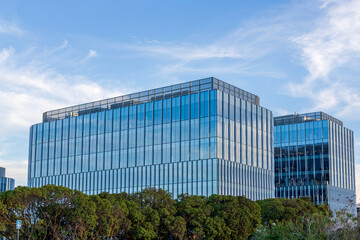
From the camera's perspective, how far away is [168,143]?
94.0m

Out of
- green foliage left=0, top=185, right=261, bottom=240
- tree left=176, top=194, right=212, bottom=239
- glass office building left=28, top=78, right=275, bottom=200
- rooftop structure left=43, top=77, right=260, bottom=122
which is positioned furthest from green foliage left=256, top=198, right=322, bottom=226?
rooftop structure left=43, top=77, right=260, bottom=122

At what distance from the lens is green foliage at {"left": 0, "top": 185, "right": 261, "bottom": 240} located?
150 ft

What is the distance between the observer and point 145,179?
96875mm

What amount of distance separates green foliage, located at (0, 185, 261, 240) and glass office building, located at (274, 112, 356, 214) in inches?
2736

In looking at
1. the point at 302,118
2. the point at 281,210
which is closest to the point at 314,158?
the point at 302,118

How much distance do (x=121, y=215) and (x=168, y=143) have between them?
46.4 m

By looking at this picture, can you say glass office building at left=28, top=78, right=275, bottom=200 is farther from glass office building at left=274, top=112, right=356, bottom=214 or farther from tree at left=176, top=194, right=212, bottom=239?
tree at left=176, top=194, right=212, bottom=239

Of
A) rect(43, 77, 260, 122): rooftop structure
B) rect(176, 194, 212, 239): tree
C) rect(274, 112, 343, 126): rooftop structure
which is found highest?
rect(274, 112, 343, 126): rooftop structure

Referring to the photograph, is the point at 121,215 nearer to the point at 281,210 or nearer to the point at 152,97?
the point at 281,210

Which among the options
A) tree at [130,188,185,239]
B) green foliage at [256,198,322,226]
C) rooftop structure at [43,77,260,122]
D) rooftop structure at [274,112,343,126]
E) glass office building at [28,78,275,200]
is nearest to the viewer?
tree at [130,188,185,239]

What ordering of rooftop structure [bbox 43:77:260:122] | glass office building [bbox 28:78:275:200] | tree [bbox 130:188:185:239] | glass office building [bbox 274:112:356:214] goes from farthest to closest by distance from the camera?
glass office building [bbox 274:112:356:214] < rooftop structure [bbox 43:77:260:122] < glass office building [bbox 28:78:275:200] < tree [bbox 130:188:185:239]

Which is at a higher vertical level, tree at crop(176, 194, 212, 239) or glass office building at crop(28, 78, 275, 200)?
glass office building at crop(28, 78, 275, 200)

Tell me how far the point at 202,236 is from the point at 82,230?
13997 millimetres

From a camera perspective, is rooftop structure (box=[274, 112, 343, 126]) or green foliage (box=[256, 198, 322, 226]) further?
rooftop structure (box=[274, 112, 343, 126])
